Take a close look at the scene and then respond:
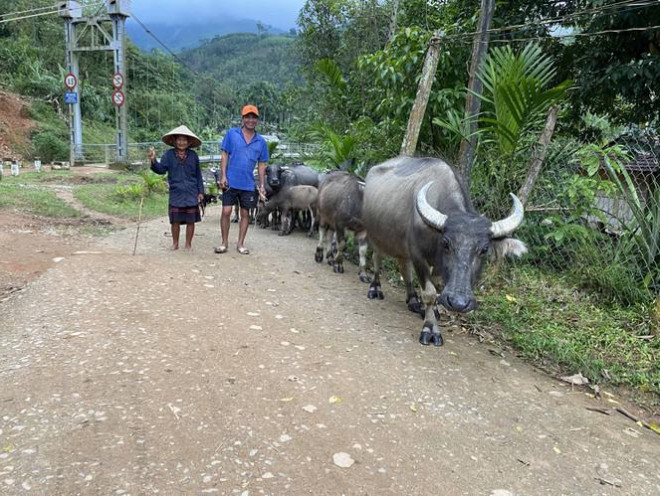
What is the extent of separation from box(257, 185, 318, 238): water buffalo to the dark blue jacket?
318cm

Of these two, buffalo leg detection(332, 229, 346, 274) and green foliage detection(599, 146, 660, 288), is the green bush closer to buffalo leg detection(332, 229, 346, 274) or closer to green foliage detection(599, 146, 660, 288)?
buffalo leg detection(332, 229, 346, 274)

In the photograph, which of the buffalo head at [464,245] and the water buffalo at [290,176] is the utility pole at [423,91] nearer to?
the buffalo head at [464,245]

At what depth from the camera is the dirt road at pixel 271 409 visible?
2471mm

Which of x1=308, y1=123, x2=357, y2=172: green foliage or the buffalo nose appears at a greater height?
x1=308, y1=123, x2=357, y2=172: green foliage

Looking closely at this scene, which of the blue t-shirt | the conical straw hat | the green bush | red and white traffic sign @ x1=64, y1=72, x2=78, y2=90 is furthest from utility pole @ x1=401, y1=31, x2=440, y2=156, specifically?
the green bush

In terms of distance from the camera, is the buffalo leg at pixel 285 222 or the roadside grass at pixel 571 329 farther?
the buffalo leg at pixel 285 222

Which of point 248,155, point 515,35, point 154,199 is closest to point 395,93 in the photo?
point 515,35

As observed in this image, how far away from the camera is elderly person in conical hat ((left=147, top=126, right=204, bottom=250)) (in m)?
6.41

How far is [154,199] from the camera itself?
1309 centimetres

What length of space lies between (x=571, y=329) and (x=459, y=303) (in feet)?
5.29

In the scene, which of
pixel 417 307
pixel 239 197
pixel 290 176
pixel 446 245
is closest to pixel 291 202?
pixel 290 176

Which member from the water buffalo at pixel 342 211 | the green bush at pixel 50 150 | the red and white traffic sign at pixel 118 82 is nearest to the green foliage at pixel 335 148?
the water buffalo at pixel 342 211

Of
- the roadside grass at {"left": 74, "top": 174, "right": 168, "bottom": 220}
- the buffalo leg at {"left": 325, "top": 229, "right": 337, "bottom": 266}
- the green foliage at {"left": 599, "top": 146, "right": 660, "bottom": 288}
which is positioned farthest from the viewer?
the roadside grass at {"left": 74, "top": 174, "right": 168, "bottom": 220}

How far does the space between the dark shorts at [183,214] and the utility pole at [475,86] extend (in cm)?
357
